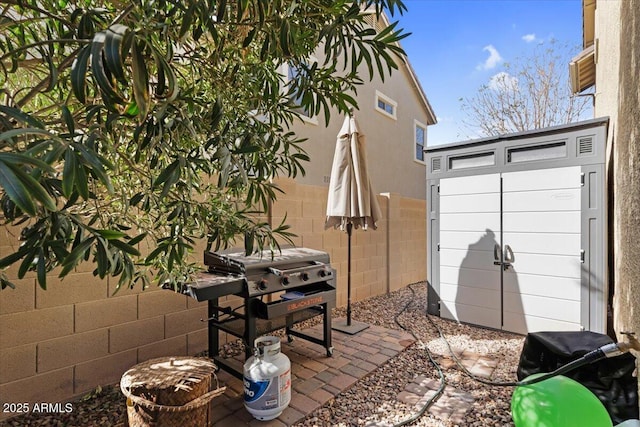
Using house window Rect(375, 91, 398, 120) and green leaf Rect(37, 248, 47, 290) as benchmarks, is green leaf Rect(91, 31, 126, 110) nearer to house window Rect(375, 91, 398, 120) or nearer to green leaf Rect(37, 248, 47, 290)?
green leaf Rect(37, 248, 47, 290)

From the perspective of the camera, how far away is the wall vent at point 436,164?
536cm

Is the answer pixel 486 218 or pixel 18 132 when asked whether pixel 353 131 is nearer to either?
pixel 486 218

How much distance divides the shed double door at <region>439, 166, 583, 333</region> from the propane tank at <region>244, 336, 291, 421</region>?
359 centimetres

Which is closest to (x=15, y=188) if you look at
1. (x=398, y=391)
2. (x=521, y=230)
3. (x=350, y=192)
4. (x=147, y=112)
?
(x=147, y=112)

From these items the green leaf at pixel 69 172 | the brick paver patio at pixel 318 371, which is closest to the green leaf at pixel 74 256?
the green leaf at pixel 69 172

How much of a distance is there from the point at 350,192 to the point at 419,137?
30.1 feet

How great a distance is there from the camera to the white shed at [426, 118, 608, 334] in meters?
4.08

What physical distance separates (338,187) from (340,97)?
8.71 ft

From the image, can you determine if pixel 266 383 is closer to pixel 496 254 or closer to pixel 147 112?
pixel 147 112

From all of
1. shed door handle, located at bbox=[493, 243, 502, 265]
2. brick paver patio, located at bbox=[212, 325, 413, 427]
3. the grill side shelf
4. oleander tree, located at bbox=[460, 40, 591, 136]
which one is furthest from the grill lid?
oleander tree, located at bbox=[460, 40, 591, 136]

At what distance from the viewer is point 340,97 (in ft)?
7.17

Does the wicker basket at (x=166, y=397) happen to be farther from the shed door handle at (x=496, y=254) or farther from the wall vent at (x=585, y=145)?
the wall vent at (x=585, y=145)

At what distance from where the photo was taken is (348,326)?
15.7 ft

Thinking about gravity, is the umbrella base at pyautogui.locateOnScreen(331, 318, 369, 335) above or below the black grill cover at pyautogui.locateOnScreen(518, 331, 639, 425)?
below
